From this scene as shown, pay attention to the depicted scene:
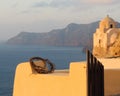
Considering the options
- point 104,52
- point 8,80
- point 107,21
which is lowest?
point 8,80

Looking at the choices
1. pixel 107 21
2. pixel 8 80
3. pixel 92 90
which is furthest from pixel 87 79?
pixel 107 21

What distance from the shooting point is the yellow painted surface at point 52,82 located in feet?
27.9

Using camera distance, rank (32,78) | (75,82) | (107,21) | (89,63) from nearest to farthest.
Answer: (89,63) < (75,82) < (32,78) < (107,21)

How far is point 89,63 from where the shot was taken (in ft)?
26.0

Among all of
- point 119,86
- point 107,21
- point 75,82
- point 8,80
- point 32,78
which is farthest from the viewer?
point 107,21

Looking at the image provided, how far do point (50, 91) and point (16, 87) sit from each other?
1.20 m

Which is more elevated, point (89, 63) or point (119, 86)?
point (89, 63)

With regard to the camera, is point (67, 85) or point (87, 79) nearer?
point (87, 79)

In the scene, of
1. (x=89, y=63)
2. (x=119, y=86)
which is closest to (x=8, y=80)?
(x=119, y=86)

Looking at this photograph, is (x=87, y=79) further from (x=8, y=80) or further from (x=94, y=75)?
(x=8, y=80)

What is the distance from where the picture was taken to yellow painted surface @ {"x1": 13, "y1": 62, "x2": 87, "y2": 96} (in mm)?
8495

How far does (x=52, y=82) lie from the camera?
9141mm

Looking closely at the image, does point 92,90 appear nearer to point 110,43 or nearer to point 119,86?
point 119,86

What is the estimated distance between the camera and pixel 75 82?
8625 millimetres
